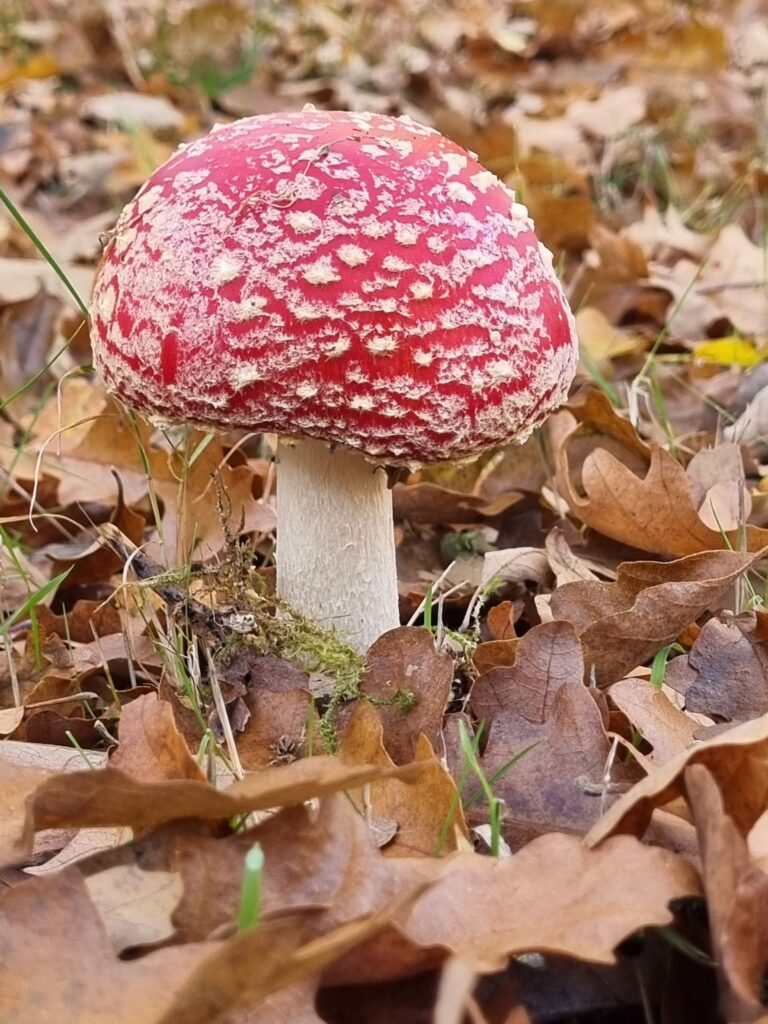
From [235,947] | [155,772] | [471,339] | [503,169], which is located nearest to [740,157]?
[503,169]

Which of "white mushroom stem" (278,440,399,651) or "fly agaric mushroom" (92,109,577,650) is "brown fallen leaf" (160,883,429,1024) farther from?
"white mushroom stem" (278,440,399,651)

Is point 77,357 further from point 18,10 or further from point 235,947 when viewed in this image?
point 18,10

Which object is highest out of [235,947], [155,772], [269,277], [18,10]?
[18,10]

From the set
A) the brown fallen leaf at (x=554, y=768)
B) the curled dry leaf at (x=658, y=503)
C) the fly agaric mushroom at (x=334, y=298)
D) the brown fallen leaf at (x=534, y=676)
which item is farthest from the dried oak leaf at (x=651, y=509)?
the brown fallen leaf at (x=554, y=768)

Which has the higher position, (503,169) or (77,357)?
(503,169)

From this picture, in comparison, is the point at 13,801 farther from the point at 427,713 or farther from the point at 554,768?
the point at 554,768
